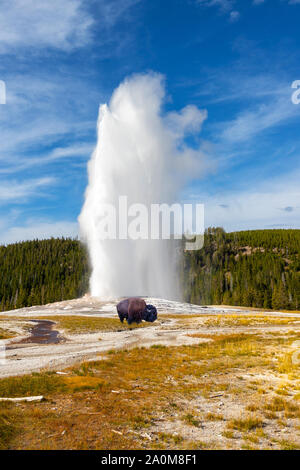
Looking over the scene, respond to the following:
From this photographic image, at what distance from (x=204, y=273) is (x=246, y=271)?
2102 centimetres

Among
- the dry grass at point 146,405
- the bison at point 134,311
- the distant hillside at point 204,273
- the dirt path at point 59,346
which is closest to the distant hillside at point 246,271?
the distant hillside at point 204,273

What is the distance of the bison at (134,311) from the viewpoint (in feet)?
150

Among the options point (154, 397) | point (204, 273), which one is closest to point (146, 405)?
point (154, 397)

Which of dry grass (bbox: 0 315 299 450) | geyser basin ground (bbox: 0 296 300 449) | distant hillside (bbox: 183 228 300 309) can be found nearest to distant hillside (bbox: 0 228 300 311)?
distant hillside (bbox: 183 228 300 309)

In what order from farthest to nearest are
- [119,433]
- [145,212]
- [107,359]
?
[145,212] < [107,359] < [119,433]

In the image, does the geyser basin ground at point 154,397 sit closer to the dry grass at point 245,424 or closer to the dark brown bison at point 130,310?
the dry grass at point 245,424

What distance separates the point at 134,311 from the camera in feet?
152

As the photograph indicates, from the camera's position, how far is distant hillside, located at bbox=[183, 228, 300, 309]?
10194 cm

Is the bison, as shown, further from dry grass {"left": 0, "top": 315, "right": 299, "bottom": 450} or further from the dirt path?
dry grass {"left": 0, "top": 315, "right": 299, "bottom": 450}

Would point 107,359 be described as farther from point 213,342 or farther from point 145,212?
point 145,212

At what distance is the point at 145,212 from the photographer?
268 ft

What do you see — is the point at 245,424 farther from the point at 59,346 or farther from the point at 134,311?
the point at 134,311
